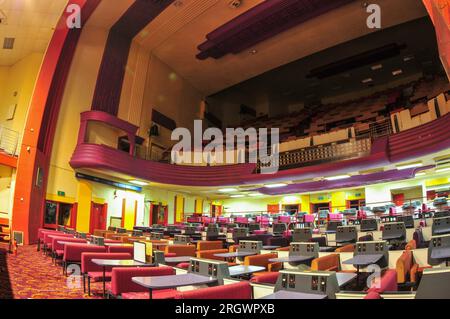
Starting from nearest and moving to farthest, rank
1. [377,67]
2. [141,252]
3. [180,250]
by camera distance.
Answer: [141,252], [180,250], [377,67]

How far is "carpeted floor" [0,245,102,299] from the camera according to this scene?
12.9 ft

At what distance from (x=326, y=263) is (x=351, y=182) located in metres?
11.1

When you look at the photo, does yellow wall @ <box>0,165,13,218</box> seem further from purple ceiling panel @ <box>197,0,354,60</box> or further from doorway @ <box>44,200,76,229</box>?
purple ceiling panel @ <box>197,0,354,60</box>

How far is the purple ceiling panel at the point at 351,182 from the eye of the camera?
42.1 feet

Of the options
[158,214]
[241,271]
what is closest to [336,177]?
[158,214]

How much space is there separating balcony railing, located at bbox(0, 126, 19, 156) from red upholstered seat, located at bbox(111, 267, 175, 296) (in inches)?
406

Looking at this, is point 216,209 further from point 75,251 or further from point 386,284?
point 386,284

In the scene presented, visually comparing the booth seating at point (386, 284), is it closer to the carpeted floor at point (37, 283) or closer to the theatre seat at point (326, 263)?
the theatre seat at point (326, 263)

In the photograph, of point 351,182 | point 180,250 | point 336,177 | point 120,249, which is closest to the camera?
point 120,249

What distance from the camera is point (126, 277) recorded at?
339 cm

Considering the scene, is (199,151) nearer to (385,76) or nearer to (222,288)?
(385,76)

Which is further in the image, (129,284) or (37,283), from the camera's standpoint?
(37,283)

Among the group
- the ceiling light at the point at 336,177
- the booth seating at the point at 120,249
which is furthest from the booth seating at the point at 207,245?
the ceiling light at the point at 336,177
